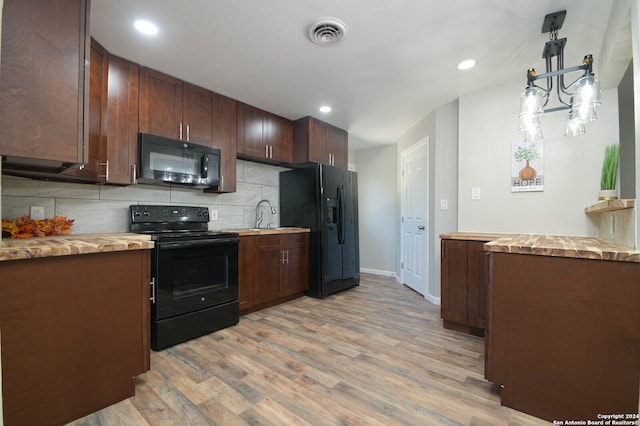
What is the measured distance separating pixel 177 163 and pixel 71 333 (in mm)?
1646

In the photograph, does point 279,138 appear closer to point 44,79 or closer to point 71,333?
point 44,79

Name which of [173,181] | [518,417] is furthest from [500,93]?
[173,181]

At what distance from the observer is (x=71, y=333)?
4.44 ft

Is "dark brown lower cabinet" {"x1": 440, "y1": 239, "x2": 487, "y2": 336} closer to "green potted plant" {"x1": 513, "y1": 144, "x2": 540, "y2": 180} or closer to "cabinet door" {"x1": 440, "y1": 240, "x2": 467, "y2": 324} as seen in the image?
"cabinet door" {"x1": 440, "y1": 240, "x2": 467, "y2": 324}

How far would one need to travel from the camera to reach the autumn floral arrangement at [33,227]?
171 centimetres

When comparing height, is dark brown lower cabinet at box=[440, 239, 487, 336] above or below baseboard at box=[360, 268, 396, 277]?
above

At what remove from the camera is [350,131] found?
4293 mm

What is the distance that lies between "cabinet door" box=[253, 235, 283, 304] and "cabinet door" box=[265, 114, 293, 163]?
1076 mm

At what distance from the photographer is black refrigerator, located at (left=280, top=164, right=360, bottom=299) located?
141 inches

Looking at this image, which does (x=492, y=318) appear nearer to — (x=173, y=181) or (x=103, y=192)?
(x=173, y=181)

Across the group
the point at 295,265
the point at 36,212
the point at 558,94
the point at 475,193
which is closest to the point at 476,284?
the point at 475,193

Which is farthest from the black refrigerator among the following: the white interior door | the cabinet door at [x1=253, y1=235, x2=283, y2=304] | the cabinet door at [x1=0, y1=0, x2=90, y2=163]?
the cabinet door at [x1=0, y1=0, x2=90, y2=163]

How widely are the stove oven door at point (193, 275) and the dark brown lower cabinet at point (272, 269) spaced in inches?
9.0

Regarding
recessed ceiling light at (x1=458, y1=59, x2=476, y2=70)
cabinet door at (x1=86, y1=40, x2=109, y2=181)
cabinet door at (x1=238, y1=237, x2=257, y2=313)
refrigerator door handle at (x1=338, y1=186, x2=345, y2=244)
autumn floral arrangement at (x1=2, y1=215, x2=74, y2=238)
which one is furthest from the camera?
refrigerator door handle at (x1=338, y1=186, x2=345, y2=244)
